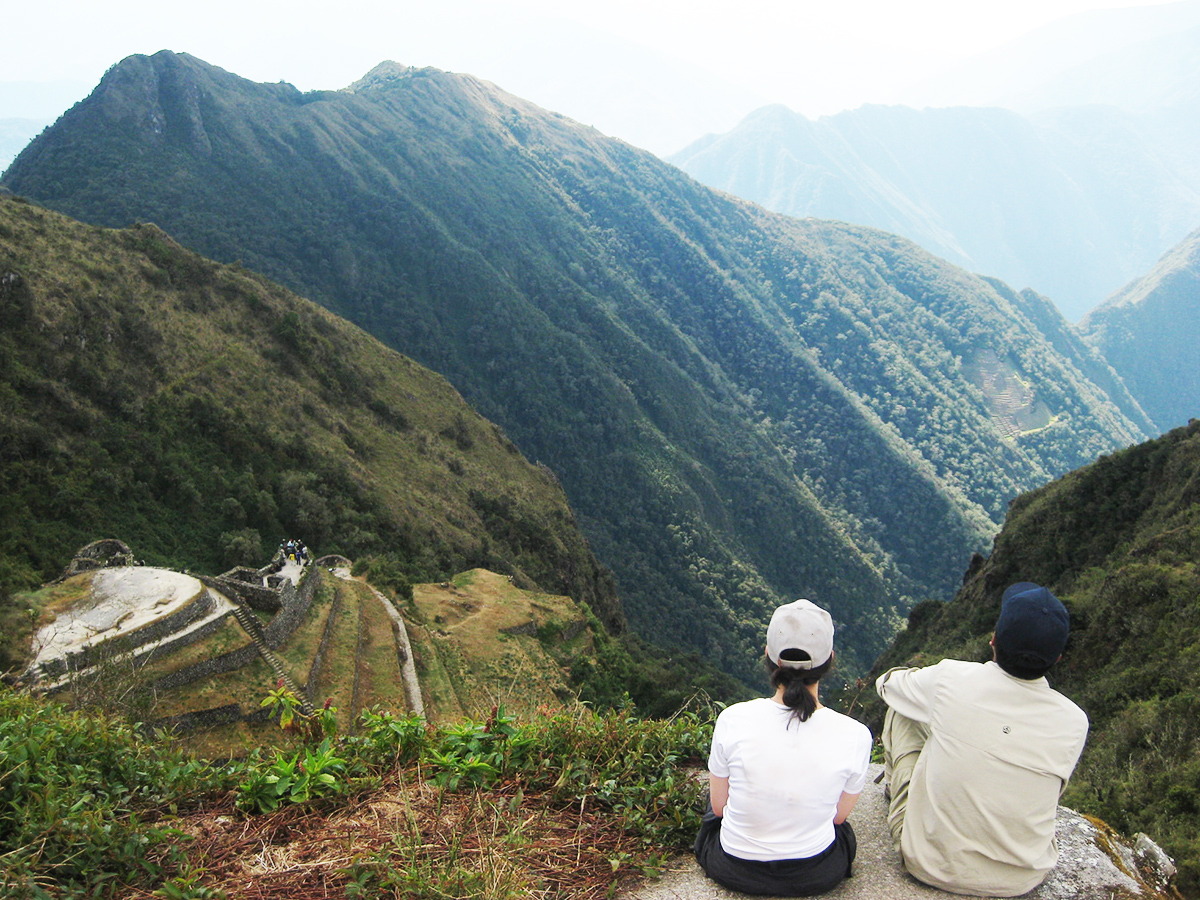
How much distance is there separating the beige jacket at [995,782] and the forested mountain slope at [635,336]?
8252 cm

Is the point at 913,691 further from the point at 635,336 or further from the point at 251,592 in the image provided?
the point at 635,336

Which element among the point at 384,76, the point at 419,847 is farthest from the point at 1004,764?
the point at 384,76

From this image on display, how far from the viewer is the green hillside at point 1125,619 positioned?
8.76m

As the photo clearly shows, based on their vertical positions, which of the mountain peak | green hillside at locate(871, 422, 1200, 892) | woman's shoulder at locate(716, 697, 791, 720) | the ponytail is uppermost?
the mountain peak

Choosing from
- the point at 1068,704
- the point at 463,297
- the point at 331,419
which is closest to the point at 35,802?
the point at 1068,704

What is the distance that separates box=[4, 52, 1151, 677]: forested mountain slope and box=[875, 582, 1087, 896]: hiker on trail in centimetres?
8253

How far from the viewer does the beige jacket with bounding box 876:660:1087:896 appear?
199 inches

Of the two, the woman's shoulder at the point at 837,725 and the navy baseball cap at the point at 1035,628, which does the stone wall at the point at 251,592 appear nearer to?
the woman's shoulder at the point at 837,725

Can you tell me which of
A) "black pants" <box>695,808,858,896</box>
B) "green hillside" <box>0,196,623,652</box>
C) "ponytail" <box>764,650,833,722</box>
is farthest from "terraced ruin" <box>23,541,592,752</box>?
"ponytail" <box>764,650,833,722</box>

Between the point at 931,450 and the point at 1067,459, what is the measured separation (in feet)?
120

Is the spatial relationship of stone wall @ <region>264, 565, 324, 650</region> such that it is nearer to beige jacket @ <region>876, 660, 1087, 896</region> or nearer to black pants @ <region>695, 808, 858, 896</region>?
black pants @ <region>695, 808, 858, 896</region>

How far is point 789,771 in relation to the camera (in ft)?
15.8

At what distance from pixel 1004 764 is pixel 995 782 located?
147 mm

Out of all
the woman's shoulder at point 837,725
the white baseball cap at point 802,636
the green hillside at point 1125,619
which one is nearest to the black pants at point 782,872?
the woman's shoulder at point 837,725
